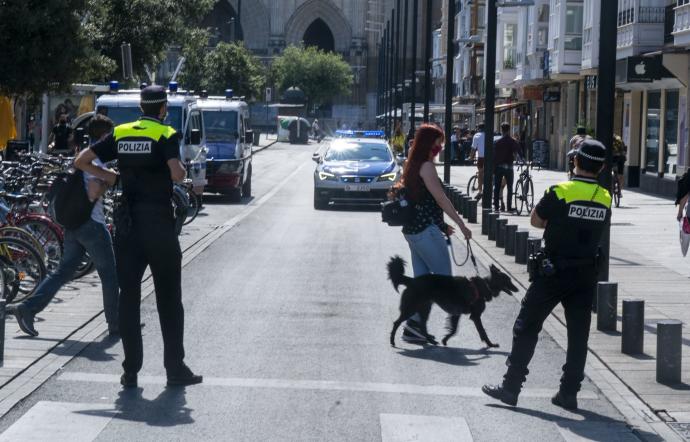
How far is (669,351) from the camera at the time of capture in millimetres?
8320

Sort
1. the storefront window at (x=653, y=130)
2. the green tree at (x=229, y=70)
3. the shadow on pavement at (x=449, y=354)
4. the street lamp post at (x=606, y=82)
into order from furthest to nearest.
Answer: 1. the green tree at (x=229, y=70)
2. the storefront window at (x=653, y=130)
3. the street lamp post at (x=606, y=82)
4. the shadow on pavement at (x=449, y=354)

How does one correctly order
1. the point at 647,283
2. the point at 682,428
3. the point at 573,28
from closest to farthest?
the point at 682,428 < the point at 647,283 < the point at 573,28

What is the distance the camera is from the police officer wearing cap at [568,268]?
7684 mm

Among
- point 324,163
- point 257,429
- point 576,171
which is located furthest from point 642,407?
point 324,163

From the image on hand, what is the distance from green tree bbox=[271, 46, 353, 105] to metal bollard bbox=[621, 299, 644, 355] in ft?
280

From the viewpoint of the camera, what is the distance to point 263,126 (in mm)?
95500

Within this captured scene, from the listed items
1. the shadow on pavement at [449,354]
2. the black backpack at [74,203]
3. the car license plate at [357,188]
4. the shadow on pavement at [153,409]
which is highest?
the black backpack at [74,203]

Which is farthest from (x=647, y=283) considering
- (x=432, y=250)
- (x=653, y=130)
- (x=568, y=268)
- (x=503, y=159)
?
(x=653, y=130)

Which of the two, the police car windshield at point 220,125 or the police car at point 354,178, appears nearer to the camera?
the police car at point 354,178

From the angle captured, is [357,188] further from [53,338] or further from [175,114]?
[53,338]

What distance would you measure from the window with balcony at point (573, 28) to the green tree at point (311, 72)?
50.6m

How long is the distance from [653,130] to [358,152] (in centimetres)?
1220

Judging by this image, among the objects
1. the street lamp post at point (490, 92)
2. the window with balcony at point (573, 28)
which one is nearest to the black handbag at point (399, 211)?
the street lamp post at point (490, 92)

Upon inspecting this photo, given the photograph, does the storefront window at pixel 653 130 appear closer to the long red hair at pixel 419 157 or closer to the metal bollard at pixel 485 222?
the metal bollard at pixel 485 222
